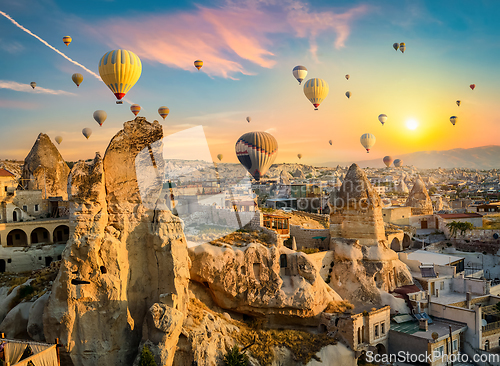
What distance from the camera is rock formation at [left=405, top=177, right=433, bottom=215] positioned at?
46000mm

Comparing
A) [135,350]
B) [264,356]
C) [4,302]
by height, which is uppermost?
[4,302]

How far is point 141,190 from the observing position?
17.1 meters

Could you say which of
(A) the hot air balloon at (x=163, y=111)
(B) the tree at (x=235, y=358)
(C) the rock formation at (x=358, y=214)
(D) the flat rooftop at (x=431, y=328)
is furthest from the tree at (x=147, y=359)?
(A) the hot air balloon at (x=163, y=111)

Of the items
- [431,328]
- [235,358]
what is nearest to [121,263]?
[235,358]

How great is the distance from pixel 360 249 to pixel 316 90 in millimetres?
20053

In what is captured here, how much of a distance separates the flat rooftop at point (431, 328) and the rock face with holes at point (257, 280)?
4.55m

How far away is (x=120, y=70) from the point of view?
25906 mm

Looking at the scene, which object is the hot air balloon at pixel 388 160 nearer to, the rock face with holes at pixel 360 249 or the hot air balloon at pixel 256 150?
the hot air balloon at pixel 256 150

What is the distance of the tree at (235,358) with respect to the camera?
16.8 meters

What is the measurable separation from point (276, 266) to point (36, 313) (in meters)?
10.3

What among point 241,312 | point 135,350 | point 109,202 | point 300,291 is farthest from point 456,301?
point 109,202

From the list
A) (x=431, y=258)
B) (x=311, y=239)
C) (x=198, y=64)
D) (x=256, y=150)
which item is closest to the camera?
(x=311, y=239)

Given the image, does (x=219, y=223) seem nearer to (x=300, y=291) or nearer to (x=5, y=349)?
(x=300, y=291)

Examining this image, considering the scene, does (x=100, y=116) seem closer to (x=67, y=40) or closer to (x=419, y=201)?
(x=67, y=40)
